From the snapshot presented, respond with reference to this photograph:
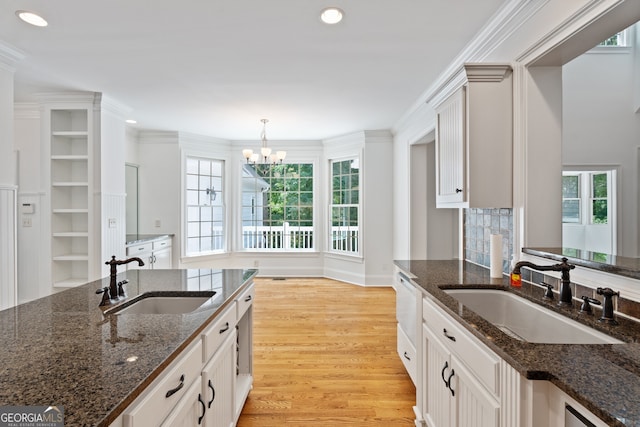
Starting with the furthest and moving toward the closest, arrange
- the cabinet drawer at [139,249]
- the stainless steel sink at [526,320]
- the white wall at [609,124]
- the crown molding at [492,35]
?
the cabinet drawer at [139,249]
the white wall at [609,124]
the crown molding at [492,35]
the stainless steel sink at [526,320]

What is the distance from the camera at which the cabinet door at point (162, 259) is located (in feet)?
15.8

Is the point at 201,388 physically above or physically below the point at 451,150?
below

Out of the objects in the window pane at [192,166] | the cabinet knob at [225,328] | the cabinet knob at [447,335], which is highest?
the window pane at [192,166]

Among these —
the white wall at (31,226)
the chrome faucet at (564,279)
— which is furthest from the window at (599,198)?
the white wall at (31,226)

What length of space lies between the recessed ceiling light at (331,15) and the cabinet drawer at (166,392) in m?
2.16

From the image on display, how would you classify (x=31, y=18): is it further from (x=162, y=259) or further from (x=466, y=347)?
(x=162, y=259)

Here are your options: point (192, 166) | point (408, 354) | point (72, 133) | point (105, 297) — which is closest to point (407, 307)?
point (408, 354)

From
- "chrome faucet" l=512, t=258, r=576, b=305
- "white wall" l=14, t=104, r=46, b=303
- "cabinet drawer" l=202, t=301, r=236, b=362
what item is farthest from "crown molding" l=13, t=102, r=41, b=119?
"chrome faucet" l=512, t=258, r=576, b=305

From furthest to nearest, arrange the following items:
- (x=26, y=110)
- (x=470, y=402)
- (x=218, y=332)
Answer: (x=26, y=110)
(x=218, y=332)
(x=470, y=402)

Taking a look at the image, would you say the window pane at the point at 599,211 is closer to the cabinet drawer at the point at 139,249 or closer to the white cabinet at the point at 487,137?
the white cabinet at the point at 487,137

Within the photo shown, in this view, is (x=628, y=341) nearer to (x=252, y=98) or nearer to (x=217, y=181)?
(x=252, y=98)

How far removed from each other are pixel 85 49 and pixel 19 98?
2028 mm

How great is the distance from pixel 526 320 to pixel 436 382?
58cm

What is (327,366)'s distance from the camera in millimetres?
2746
